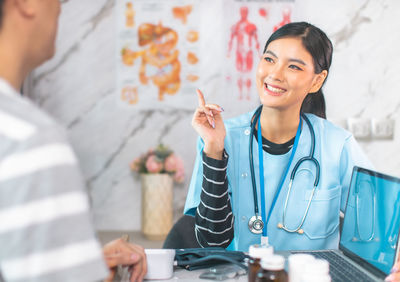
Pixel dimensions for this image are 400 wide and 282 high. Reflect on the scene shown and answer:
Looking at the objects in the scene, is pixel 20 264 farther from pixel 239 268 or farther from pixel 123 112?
pixel 123 112

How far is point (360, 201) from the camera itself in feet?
3.70

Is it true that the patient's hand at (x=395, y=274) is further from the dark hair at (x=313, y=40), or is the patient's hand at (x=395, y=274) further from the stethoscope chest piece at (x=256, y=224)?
the dark hair at (x=313, y=40)

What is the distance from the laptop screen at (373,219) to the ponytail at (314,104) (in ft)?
1.70

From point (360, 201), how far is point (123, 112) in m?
1.99

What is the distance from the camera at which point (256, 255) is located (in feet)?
2.80

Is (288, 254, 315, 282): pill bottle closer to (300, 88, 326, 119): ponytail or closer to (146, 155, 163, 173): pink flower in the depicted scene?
(300, 88, 326, 119): ponytail

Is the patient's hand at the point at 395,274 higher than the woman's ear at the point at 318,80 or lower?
lower

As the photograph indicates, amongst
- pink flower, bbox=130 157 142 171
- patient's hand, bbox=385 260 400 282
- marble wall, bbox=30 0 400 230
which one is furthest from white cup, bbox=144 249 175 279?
marble wall, bbox=30 0 400 230

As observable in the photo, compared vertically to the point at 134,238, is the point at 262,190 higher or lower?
higher

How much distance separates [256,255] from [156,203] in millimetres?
1873

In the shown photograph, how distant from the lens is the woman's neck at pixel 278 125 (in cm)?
153

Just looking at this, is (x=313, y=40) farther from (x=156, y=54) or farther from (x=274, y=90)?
(x=156, y=54)

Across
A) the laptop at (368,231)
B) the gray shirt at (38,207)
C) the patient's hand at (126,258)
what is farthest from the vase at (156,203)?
the gray shirt at (38,207)

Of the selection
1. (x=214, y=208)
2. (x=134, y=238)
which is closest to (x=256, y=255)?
(x=214, y=208)
